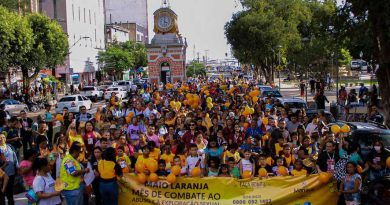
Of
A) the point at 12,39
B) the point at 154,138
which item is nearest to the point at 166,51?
the point at 12,39

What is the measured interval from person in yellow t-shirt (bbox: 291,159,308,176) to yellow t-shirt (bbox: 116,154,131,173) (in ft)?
9.97

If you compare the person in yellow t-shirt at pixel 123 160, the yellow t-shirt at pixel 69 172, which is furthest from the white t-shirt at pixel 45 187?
the person in yellow t-shirt at pixel 123 160

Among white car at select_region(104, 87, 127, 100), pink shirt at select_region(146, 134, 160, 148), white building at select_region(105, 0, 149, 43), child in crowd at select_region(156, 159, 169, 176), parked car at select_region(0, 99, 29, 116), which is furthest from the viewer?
white building at select_region(105, 0, 149, 43)

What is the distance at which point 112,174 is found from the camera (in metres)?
11.2

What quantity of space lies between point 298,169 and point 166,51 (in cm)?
5257

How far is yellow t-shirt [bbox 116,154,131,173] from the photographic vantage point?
12.0 metres

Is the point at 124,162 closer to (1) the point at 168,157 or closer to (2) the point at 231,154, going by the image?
(1) the point at 168,157

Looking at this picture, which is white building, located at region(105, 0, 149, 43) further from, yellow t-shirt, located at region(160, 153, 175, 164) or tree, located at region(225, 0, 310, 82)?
yellow t-shirt, located at region(160, 153, 175, 164)

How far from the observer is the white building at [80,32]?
222 feet

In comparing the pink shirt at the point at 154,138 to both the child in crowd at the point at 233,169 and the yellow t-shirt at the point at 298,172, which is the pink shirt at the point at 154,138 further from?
the yellow t-shirt at the point at 298,172

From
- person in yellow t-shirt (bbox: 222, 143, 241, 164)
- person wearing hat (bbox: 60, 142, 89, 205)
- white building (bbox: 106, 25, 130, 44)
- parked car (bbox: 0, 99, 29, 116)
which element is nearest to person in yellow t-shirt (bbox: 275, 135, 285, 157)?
person in yellow t-shirt (bbox: 222, 143, 241, 164)

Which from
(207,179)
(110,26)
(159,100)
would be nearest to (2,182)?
(207,179)

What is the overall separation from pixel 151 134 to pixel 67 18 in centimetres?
5427

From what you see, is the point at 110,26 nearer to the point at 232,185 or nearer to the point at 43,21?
the point at 43,21
